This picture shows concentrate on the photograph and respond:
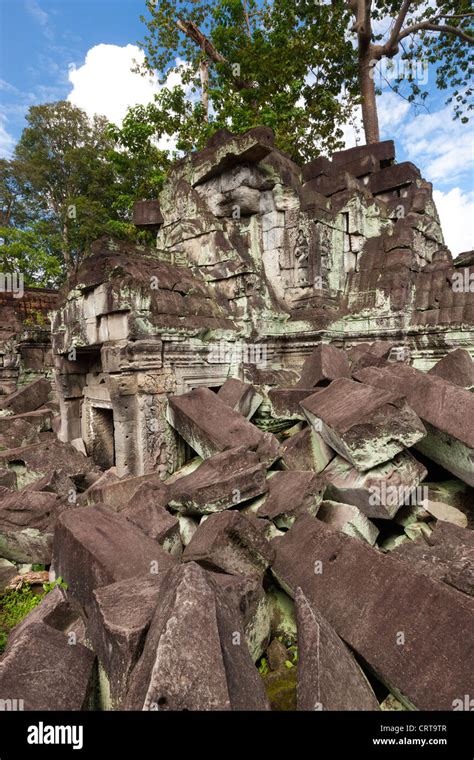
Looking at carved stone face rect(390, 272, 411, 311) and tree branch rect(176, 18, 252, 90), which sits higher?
tree branch rect(176, 18, 252, 90)

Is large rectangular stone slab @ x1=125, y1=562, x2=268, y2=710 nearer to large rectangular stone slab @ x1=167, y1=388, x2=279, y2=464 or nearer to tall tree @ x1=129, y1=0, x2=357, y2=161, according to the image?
large rectangular stone slab @ x1=167, y1=388, x2=279, y2=464

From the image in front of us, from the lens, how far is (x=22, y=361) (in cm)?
995

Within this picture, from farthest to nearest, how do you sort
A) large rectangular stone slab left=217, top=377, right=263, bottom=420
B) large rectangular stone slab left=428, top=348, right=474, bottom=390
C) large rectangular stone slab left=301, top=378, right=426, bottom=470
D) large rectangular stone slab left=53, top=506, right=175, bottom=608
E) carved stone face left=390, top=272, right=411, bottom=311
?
carved stone face left=390, top=272, right=411, bottom=311, large rectangular stone slab left=217, top=377, right=263, bottom=420, large rectangular stone slab left=428, top=348, right=474, bottom=390, large rectangular stone slab left=301, top=378, right=426, bottom=470, large rectangular stone slab left=53, top=506, right=175, bottom=608

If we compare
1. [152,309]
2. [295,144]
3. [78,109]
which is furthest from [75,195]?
[152,309]

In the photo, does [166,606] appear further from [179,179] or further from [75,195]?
[75,195]

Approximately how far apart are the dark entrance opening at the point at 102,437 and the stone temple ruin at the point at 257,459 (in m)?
0.03

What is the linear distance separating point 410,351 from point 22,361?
355 inches

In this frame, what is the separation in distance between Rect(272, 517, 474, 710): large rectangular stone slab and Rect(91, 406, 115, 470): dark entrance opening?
4.14m

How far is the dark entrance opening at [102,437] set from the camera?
579 cm

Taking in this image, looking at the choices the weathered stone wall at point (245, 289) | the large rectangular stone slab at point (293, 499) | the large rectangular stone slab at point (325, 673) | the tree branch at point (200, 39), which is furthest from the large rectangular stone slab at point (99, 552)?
the tree branch at point (200, 39)

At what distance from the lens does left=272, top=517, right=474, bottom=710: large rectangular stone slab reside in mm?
1581

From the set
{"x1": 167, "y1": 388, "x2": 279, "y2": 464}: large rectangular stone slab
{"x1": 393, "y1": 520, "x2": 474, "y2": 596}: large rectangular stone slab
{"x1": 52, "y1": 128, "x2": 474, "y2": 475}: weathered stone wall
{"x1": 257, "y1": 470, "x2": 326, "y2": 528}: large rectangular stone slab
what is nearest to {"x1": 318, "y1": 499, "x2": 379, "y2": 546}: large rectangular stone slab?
{"x1": 257, "y1": 470, "x2": 326, "y2": 528}: large rectangular stone slab

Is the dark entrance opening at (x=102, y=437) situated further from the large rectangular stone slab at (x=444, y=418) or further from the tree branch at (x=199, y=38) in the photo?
the tree branch at (x=199, y=38)
